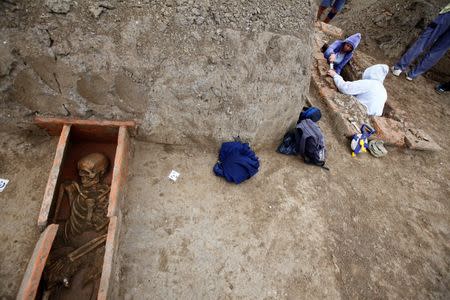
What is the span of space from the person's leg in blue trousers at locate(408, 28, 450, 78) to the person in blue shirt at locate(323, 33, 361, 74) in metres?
2.08

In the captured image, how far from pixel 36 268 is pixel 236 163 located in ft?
6.69

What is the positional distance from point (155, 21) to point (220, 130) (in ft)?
4.49

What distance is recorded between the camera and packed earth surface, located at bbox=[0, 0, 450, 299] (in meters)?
2.43

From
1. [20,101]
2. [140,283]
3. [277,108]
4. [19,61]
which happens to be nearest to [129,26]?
[19,61]

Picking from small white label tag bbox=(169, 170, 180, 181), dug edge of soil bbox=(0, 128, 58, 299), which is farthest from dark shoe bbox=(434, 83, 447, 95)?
dug edge of soil bbox=(0, 128, 58, 299)

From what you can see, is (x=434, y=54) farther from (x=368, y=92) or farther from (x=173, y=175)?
(x=173, y=175)

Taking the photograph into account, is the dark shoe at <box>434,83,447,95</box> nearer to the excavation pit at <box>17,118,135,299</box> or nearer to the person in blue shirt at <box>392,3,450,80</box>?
the person in blue shirt at <box>392,3,450,80</box>

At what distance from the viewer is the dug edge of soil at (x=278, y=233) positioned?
2.46 m

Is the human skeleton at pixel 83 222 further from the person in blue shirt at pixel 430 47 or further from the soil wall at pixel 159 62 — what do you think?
the person in blue shirt at pixel 430 47

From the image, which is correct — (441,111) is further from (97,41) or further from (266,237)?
(97,41)

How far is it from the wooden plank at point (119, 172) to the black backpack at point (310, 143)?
7.40 feet

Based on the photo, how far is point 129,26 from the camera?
2.56 meters

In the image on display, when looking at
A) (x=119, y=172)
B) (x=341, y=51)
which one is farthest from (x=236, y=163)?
(x=341, y=51)

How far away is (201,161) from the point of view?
320cm
